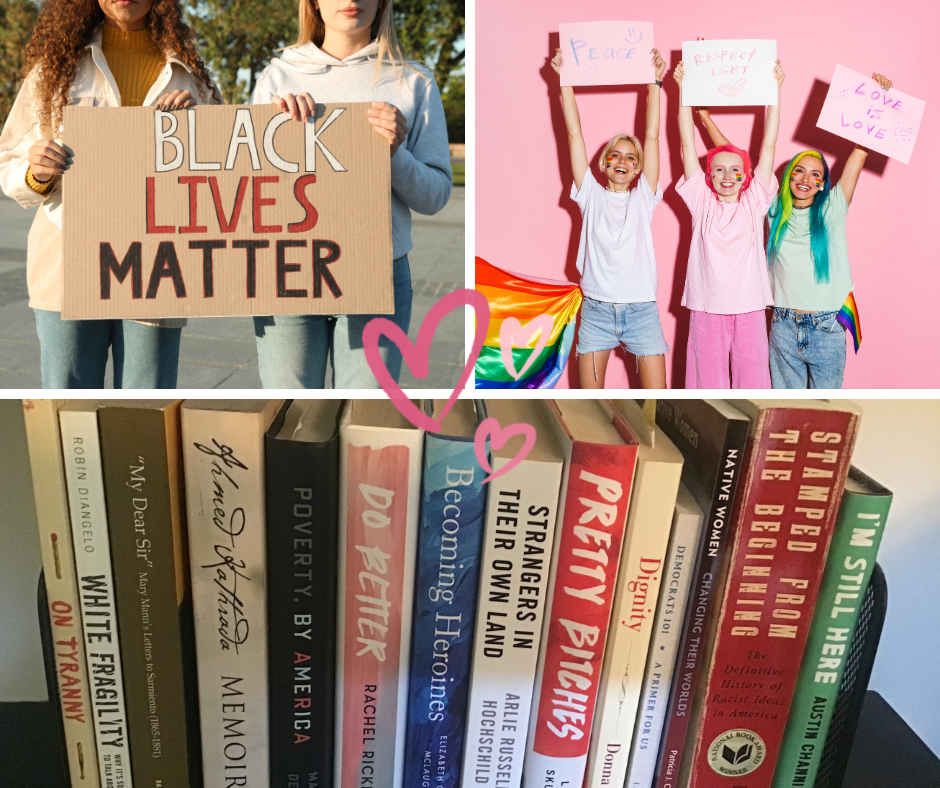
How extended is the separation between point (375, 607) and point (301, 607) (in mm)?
76

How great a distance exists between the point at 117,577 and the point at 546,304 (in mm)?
587

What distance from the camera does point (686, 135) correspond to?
0.88m

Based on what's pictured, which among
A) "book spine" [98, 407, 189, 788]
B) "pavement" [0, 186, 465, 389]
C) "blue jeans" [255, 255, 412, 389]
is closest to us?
"book spine" [98, 407, 189, 788]

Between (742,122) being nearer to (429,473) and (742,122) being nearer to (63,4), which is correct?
(429,473)

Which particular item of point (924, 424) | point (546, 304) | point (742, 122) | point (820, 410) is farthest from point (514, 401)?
point (924, 424)

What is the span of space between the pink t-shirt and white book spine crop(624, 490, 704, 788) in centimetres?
31

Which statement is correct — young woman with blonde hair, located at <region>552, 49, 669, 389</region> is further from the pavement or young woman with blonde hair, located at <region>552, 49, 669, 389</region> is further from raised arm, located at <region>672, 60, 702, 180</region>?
the pavement

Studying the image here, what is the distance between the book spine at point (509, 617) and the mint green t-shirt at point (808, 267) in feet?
1.48

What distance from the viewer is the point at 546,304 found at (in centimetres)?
92

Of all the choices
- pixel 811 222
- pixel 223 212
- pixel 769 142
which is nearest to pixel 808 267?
Answer: pixel 811 222

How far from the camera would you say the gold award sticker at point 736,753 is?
79 centimetres

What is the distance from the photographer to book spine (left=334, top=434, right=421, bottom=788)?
2.27 feet

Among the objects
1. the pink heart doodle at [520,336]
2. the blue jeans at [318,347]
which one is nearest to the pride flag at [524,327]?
the pink heart doodle at [520,336]

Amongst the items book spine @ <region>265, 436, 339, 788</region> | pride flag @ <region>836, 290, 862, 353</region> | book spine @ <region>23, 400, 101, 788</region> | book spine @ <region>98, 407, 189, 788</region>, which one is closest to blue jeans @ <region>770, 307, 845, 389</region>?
pride flag @ <region>836, 290, 862, 353</region>
